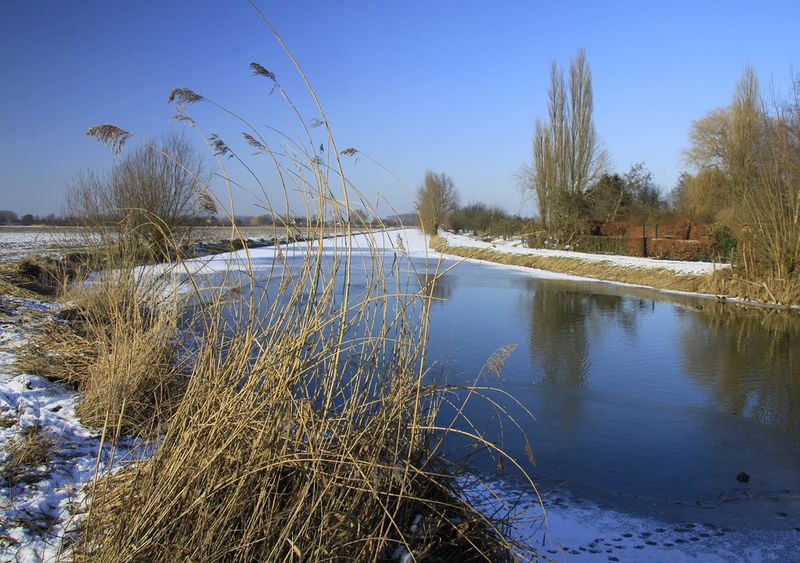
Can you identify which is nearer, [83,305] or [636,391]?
[83,305]

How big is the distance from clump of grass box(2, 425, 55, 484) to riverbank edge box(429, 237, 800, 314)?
8.54 metres

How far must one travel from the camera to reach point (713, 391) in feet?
20.4

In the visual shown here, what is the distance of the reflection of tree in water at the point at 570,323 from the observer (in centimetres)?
723

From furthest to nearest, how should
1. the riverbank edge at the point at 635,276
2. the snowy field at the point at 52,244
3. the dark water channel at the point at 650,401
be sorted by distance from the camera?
the riverbank edge at the point at 635,276 < the snowy field at the point at 52,244 < the dark water channel at the point at 650,401

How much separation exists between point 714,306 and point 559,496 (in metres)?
10.2

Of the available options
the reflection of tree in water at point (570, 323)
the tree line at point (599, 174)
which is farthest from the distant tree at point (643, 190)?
the reflection of tree in water at point (570, 323)

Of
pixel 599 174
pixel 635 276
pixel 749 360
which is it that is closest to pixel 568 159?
pixel 599 174

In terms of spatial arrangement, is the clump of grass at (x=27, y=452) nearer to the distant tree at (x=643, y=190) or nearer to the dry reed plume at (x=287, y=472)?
the dry reed plume at (x=287, y=472)

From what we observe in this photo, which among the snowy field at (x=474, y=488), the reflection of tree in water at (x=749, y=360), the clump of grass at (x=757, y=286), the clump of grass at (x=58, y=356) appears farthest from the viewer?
the clump of grass at (x=757, y=286)

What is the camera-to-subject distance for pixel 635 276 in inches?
663

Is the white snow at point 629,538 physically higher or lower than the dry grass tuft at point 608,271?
lower

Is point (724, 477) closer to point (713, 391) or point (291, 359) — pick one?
point (713, 391)

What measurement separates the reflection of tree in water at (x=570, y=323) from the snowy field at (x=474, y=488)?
307cm

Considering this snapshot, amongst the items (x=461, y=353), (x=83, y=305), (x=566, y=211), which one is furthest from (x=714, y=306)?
(x=566, y=211)
